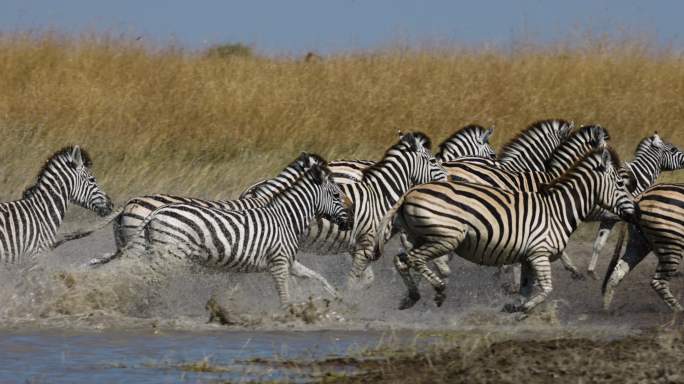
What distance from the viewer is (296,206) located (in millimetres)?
10836

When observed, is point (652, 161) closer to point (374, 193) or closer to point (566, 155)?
point (566, 155)

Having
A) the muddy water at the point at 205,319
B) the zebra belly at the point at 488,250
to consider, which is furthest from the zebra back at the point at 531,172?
the zebra belly at the point at 488,250

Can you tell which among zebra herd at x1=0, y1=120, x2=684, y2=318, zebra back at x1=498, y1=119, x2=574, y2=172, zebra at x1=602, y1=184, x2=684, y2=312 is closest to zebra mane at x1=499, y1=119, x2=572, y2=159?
zebra back at x1=498, y1=119, x2=574, y2=172

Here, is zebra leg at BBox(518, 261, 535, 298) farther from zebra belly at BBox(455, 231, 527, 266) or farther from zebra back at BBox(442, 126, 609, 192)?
zebra back at BBox(442, 126, 609, 192)

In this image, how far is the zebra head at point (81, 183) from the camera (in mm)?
11352

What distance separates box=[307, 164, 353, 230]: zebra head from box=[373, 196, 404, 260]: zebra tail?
0.28 m

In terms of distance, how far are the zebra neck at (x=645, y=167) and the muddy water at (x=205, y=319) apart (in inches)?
46.5

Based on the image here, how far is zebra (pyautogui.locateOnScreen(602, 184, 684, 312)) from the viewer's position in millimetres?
11211

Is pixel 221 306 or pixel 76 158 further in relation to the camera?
pixel 76 158

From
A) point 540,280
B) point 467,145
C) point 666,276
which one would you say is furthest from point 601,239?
point 540,280

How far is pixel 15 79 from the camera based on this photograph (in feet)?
59.5

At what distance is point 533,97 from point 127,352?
35.3ft

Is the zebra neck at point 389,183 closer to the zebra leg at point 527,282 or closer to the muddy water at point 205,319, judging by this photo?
the muddy water at point 205,319

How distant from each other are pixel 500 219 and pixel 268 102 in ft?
24.4
